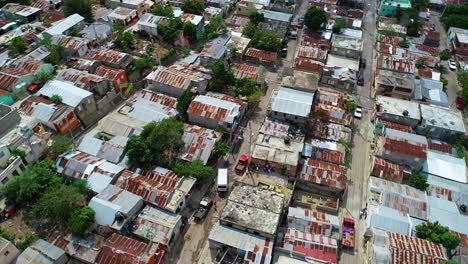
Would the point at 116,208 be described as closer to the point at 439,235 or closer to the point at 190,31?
the point at 439,235

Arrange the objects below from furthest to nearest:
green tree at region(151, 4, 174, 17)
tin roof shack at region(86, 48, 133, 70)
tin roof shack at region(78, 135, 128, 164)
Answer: green tree at region(151, 4, 174, 17) < tin roof shack at region(86, 48, 133, 70) < tin roof shack at region(78, 135, 128, 164)

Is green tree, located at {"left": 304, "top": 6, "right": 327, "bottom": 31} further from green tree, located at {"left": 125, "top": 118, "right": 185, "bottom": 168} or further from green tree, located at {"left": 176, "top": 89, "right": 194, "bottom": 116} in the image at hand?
green tree, located at {"left": 125, "top": 118, "right": 185, "bottom": 168}

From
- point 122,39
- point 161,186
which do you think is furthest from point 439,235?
point 122,39

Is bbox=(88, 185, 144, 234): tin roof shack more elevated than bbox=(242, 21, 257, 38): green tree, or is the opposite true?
bbox=(242, 21, 257, 38): green tree

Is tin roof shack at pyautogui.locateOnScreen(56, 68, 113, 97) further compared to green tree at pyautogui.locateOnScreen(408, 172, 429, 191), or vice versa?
tin roof shack at pyautogui.locateOnScreen(56, 68, 113, 97)

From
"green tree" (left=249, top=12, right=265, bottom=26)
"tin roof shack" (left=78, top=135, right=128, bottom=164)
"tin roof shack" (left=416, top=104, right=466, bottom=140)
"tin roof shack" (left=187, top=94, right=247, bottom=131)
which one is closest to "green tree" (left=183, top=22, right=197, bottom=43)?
Answer: "green tree" (left=249, top=12, right=265, bottom=26)

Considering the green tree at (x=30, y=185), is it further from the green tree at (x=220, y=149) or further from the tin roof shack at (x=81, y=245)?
the green tree at (x=220, y=149)
